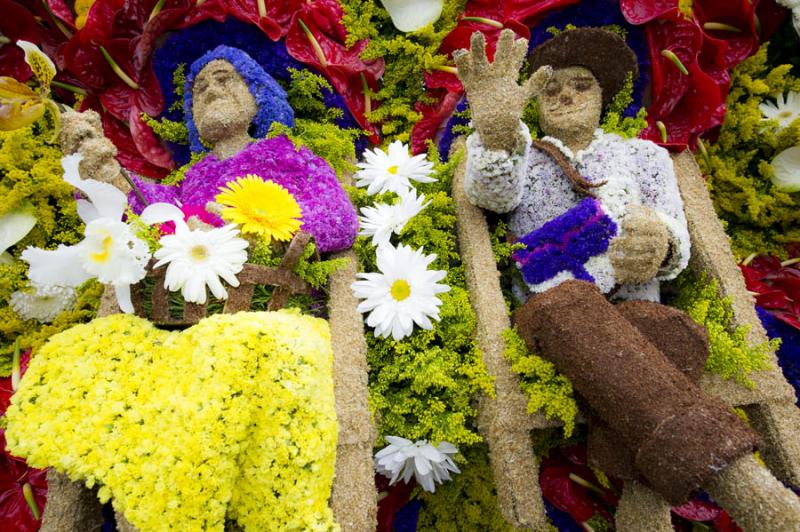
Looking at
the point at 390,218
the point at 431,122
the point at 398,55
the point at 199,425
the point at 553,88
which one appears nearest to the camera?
the point at 199,425

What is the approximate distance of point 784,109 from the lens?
235 cm

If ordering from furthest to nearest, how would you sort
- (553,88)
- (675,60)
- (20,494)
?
1. (675,60)
2. (553,88)
3. (20,494)

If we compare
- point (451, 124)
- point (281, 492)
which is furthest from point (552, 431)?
point (451, 124)

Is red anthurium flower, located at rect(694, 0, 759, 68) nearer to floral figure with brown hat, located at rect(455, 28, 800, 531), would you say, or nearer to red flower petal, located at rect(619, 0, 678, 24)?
red flower petal, located at rect(619, 0, 678, 24)

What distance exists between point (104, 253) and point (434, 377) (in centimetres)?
95

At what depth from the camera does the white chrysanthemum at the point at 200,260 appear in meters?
1.41

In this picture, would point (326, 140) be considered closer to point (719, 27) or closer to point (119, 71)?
point (119, 71)

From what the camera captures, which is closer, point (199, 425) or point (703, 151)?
point (199, 425)

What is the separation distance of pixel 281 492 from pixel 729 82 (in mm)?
2315

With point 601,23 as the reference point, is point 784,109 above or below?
below

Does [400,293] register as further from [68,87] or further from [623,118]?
[68,87]

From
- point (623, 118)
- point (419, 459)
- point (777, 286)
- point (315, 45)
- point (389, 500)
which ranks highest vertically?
point (315, 45)

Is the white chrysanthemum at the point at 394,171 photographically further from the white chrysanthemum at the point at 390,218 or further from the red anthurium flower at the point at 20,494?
the red anthurium flower at the point at 20,494

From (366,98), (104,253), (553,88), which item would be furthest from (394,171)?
(104,253)
